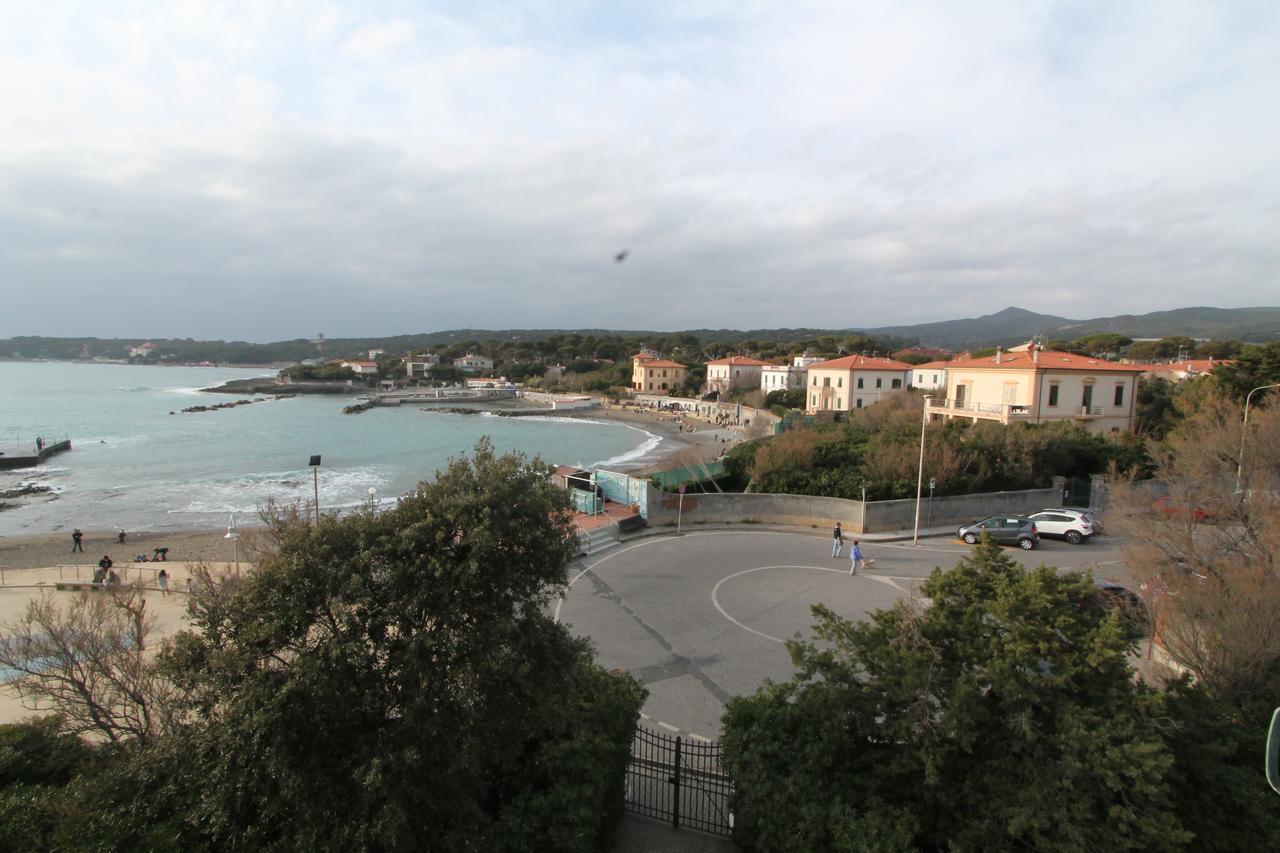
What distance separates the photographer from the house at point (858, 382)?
5603cm

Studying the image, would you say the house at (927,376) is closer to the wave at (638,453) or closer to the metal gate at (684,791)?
the wave at (638,453)

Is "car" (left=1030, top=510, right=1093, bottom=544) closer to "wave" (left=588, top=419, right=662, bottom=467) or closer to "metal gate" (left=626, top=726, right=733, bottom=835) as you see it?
"metal gate" (left=626, top=726, right=733, bottom=835)

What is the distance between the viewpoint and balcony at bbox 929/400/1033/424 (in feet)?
112

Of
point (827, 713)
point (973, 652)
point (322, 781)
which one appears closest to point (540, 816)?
point (322, 781)

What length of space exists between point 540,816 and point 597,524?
15.9 m

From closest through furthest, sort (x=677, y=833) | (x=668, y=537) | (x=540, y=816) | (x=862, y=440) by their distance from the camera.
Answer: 1. (x=540, y=816)
2. (x=677, y=833)
3. (x=668, y=537)
4. (x=862, y=440)

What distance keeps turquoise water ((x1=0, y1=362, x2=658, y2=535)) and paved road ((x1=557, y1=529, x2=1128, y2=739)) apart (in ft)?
27.9

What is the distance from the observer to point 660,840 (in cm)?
762

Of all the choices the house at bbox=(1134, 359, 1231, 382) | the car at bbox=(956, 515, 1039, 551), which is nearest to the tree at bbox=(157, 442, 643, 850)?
the car at bbox=(956, 515, 1039, 551)

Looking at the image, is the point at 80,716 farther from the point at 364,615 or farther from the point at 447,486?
the point at 447,486

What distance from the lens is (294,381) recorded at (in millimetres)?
129625

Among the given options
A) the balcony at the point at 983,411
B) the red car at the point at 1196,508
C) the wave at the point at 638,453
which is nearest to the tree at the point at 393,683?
the red car at the point at 1196,508

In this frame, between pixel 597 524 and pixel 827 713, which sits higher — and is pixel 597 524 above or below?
below

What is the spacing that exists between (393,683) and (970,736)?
5.41 metres
